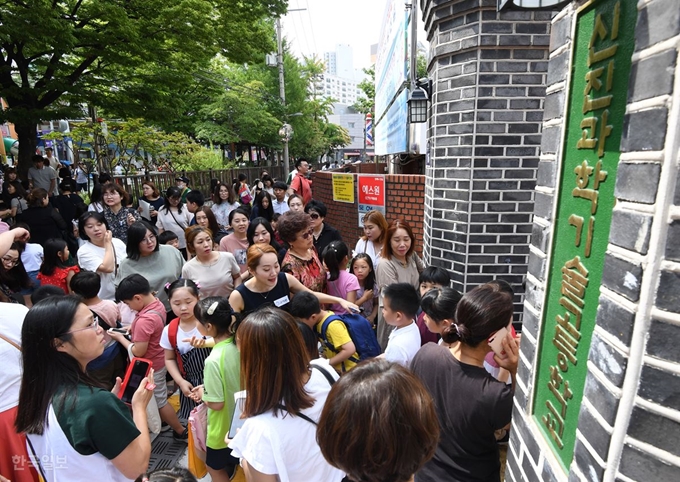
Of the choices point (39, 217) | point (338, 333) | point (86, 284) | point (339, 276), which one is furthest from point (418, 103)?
point (39, 217)

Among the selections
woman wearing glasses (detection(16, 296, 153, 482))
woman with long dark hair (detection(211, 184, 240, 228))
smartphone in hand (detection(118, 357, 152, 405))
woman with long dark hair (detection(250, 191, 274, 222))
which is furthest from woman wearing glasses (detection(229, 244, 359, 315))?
woman with long dark hair (detection(211, 184, 240, 228))

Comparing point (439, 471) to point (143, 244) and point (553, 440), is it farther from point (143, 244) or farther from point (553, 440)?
point (143, 244)

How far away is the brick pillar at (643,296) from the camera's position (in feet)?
2.68

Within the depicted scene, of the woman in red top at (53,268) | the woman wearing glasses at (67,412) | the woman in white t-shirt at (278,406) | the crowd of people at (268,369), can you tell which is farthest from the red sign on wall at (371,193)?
the woman wearing glasses at (67,412)

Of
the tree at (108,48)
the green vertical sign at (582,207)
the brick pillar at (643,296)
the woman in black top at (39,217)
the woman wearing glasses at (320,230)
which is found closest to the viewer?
the brick pillar at (643,296)

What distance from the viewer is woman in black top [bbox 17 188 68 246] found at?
554 cm

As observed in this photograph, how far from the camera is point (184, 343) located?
303cm

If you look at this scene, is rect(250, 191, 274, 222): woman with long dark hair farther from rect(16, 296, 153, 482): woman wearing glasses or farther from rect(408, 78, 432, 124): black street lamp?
rect(16, 296, 153, 482): woman wearing glasses

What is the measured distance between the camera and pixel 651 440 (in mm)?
867

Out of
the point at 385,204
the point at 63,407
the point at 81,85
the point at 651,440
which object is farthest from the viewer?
the point at 81,85

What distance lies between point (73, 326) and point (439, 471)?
68.6 inches

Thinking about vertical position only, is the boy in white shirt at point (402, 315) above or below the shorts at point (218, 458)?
above

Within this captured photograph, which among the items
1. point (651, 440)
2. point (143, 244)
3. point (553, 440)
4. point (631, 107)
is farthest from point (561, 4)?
point (143, 244)

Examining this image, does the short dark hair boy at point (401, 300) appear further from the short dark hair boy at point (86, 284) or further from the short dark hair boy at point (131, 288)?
the short dark hair boy at point (86, 284)
